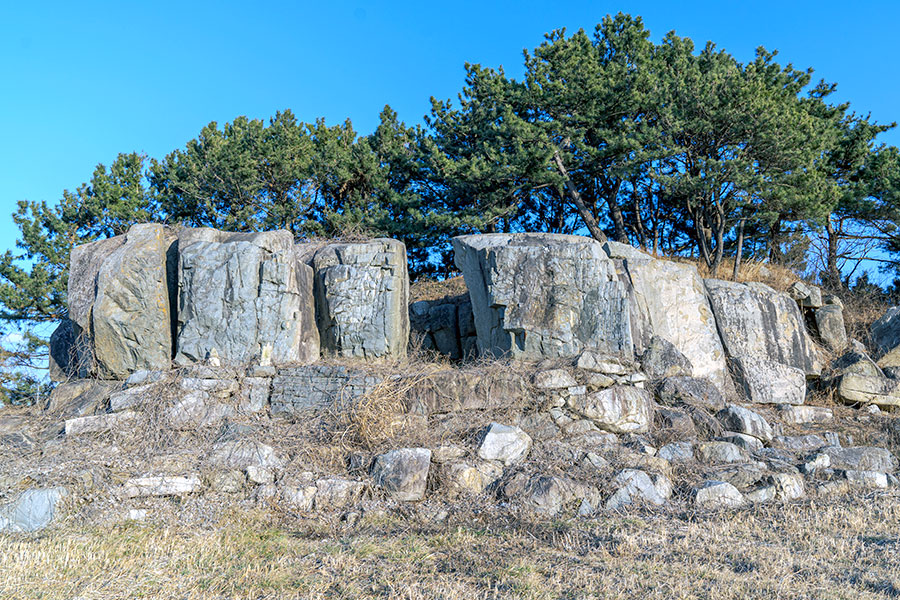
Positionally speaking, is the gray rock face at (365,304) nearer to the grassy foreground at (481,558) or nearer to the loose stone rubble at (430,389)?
the loose stone rubble at (430,389)

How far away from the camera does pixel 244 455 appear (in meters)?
7.19

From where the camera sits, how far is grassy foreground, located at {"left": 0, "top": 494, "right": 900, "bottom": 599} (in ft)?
14.6

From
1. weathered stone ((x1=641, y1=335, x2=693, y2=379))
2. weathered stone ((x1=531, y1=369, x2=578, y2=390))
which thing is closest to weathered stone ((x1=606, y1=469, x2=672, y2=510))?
weathered stone ((x1=531, y1=369, x2=578, y2=390))

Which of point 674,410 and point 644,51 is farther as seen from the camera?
point 644,51

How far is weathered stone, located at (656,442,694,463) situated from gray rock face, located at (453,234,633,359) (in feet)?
5.06

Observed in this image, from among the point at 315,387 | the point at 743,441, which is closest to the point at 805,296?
the point at 743,441

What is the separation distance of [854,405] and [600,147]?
287 inches

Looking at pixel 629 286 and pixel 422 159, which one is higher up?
pixel 422 159

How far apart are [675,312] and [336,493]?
20.6 ft

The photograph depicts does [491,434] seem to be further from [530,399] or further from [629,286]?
[629,286]

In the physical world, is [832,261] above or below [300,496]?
above

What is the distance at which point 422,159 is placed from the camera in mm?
16359

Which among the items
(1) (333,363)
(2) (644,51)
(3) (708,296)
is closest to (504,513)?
(1) (333,363)

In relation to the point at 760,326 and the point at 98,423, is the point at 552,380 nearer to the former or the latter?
the point at 760,326
